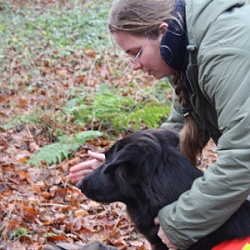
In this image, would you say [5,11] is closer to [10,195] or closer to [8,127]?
[8,127]

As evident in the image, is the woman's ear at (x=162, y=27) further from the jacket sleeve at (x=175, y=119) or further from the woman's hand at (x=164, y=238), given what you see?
the woman's hand at (x=164, y=238)

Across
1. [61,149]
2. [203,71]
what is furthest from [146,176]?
[61,149]

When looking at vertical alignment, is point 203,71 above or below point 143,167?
above

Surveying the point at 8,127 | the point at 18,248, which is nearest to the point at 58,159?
the point at 8,127

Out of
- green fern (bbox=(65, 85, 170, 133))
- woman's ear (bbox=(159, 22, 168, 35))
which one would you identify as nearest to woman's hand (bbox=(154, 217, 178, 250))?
woman's ear (bbox=(159, 22, 168, 35))

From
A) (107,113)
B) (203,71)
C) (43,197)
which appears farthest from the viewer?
(107,113)

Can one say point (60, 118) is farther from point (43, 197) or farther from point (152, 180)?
point (152, 180)

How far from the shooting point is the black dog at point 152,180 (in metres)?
2.67

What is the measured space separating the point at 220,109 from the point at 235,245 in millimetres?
959

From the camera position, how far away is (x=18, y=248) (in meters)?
3.18

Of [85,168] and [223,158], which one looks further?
[85,168]

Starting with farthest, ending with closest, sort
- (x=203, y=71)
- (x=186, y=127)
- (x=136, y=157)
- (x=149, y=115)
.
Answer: (x=149, y=115) < (x=186, y=127) < (x=136, y=157) < (x=203, y=71)

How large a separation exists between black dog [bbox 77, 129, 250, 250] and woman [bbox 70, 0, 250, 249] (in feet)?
0.48

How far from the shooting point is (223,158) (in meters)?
2.35
